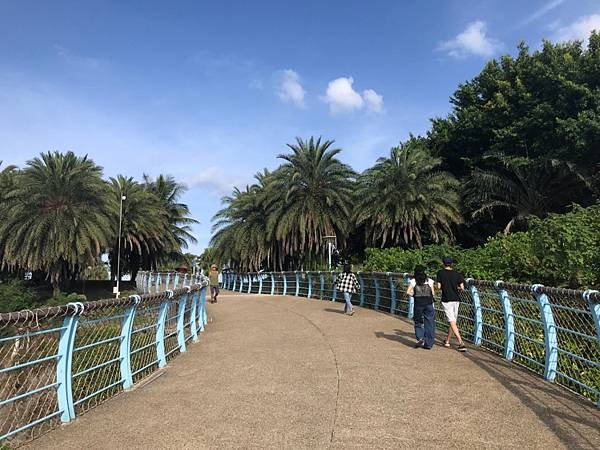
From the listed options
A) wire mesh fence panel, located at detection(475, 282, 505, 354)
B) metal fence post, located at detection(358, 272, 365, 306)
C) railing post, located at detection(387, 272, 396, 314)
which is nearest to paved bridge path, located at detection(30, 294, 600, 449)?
wire mesh fence panel, located at detection(475, 282, 505, 354)

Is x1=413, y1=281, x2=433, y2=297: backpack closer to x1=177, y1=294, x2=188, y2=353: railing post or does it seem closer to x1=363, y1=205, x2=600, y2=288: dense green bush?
x1=363, y1=205, x2=600, y2=288: dense green bush

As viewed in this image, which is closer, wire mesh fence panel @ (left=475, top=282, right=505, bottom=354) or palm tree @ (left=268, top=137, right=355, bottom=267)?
wire mesh fence panel @ (left=475, top=282, right=505, bottom=354)

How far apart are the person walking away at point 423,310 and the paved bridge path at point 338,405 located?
1.13 ft

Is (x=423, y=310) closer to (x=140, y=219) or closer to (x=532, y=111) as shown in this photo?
(x=532, y=111)

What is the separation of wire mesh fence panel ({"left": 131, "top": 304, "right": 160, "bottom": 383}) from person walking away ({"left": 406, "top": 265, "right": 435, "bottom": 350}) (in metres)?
4.23

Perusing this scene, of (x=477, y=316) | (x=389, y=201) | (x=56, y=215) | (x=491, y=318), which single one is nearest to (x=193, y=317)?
(x=477, y=316)

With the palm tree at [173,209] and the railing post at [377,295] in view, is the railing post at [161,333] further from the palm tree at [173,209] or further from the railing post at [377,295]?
the palm tree at [173,209]

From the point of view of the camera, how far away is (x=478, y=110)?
2791cm

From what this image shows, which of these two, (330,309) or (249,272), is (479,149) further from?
(330,309)

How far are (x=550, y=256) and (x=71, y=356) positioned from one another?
960 cm

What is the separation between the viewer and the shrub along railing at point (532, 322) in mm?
5527

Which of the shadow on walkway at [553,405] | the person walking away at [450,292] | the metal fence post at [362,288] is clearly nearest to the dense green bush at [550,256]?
the metal fence post at [362,288]

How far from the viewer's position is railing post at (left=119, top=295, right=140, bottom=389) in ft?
19.8

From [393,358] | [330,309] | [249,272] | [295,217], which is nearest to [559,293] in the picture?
[393,358]
